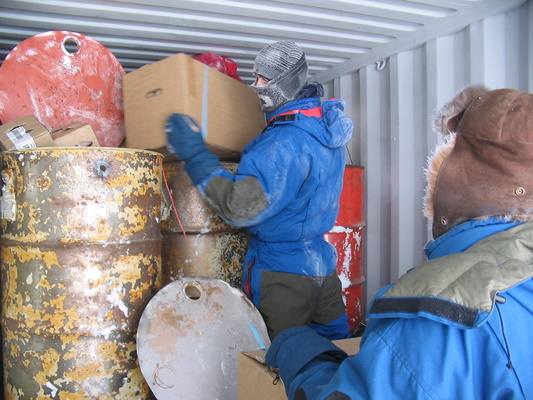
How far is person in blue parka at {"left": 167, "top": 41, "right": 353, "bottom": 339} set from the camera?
2314 millimetres

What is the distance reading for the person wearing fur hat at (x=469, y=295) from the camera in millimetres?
889

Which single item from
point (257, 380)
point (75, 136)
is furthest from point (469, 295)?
point (75, 136)

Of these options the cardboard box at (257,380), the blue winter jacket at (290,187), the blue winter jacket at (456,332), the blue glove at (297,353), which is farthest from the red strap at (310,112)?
the blue winter jacket at (456,332)

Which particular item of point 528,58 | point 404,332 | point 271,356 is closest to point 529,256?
point 404,332

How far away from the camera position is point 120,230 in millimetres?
2186

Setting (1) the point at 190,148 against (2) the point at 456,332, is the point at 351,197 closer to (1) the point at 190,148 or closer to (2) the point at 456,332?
(1) the point at 190,148

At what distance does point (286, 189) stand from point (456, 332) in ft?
4.94

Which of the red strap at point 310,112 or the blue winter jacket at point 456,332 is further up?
the red strap at point 310,112

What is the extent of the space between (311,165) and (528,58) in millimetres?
1328

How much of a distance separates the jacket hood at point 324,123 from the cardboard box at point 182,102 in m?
0.30

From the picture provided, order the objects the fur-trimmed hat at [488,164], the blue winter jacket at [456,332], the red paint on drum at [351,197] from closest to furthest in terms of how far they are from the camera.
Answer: the blue winter jacket at [456,332] → the fur-trimmed hat at [488,164] → the red paint on drum at [351,197]

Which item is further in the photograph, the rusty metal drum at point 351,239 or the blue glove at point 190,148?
the rusty metal drum at point 351,239

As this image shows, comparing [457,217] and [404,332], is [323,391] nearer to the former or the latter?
[404,332]

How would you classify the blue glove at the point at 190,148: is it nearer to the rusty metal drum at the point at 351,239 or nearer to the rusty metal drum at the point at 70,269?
the rusty metal drum at the point at 70,269
